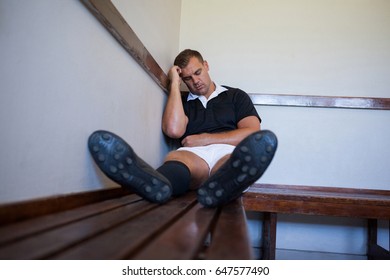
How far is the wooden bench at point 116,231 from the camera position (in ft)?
1.24

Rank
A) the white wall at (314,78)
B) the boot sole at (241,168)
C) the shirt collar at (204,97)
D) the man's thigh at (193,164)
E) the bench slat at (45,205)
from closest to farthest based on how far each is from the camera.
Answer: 1. the bench slat at (45,205)
2. the boot sole at (241,168)
3. the man's thigh at (193,164)
4. the shirt collar at (204,97)
5. the white wall at (314,78)

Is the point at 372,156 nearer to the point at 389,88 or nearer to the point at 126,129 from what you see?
the point at 389,88

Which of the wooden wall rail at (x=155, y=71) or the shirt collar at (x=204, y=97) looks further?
the shirt collar at (x=204, y=97)

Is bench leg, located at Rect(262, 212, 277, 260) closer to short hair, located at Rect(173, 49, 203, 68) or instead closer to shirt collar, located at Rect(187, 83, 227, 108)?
shirt collar, located at Rect(187, 83, 227, 108)

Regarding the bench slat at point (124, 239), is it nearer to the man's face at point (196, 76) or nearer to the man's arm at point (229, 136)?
the man's arm at point (229, 136)

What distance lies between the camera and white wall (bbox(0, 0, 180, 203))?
0.53m

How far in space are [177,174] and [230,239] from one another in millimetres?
516

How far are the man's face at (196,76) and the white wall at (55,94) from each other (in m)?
0.47

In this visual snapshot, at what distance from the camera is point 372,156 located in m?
1.73

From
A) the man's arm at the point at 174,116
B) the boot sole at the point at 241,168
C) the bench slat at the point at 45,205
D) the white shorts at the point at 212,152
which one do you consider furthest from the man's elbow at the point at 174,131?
the boot sole at the point at 241,168

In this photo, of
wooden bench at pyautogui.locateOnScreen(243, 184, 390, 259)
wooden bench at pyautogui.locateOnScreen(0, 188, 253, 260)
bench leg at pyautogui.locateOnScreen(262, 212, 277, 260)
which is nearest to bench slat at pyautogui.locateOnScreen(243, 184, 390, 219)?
wooden bench at pyautogui.locateOnScreen(243, 184, 390, 259)

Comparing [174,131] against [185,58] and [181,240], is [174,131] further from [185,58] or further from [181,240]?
[181,240]

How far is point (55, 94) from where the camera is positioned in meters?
0.66

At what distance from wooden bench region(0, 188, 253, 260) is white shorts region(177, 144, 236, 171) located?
0.47 metres
